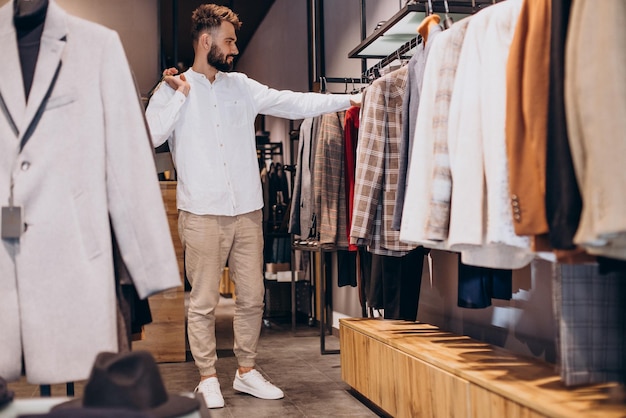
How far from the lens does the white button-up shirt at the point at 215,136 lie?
3.26m

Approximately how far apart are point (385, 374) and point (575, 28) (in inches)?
70.7

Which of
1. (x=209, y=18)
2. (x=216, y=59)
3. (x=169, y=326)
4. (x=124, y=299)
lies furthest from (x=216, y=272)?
(x=124, y=299)

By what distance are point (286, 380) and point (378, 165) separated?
58.1 inches

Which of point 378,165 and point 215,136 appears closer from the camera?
point 378,165

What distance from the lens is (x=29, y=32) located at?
64.1 inches

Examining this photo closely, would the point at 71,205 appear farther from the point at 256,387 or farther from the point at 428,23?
the point at 256,387

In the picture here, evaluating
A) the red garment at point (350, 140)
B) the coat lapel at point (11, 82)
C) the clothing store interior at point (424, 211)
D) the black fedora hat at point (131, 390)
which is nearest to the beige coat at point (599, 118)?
the clothing store interior at point (424, 211)

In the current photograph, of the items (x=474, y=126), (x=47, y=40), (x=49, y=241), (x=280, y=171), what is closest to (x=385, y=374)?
(x=474, y=126)

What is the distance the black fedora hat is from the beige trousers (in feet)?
7.05

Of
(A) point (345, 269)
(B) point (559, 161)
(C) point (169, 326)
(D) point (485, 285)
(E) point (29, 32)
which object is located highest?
(E) point (29, 32)

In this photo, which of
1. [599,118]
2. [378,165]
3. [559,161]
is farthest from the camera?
[378,165]

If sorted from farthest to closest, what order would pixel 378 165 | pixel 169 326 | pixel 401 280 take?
pixel 169 326 < pixel 401 280 < pixel 378 165

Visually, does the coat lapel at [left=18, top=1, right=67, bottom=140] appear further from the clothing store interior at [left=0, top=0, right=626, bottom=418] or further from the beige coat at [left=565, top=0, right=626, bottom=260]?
the beige coat at [left=565, top=0, right=626, bottom=260]

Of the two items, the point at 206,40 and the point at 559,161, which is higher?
the point at 206,40
